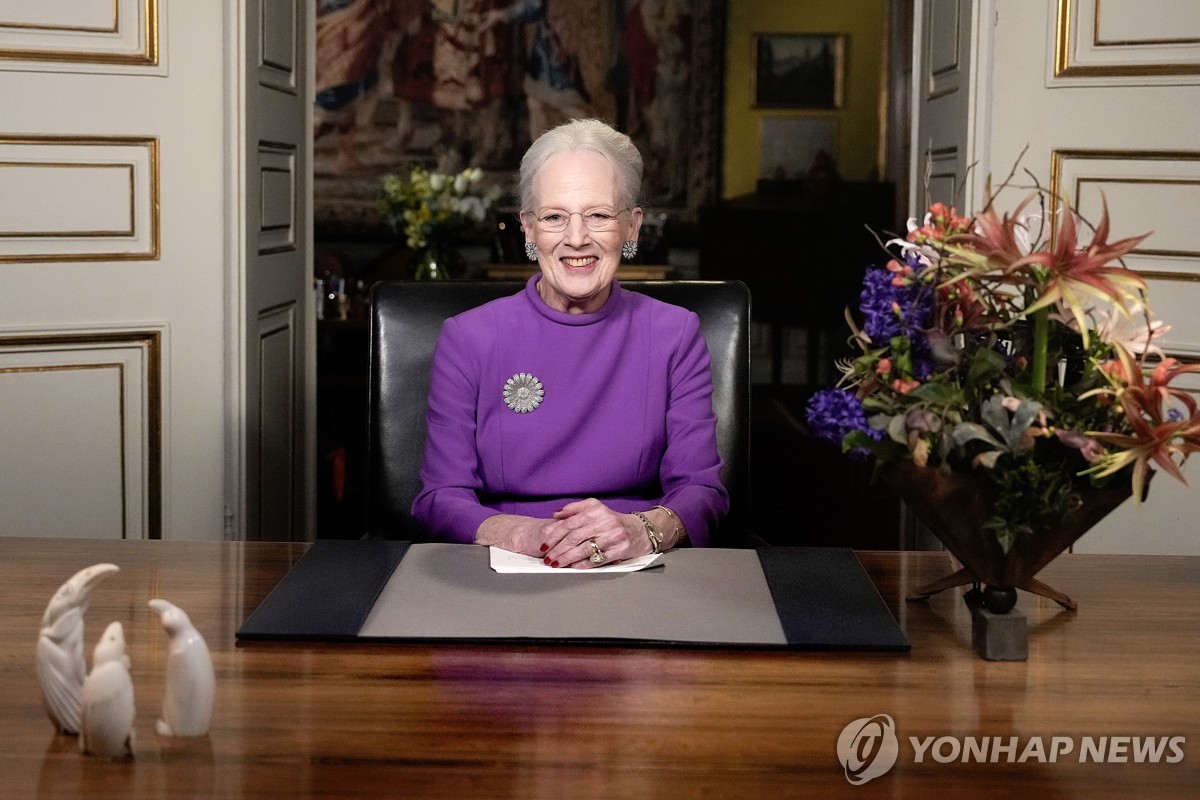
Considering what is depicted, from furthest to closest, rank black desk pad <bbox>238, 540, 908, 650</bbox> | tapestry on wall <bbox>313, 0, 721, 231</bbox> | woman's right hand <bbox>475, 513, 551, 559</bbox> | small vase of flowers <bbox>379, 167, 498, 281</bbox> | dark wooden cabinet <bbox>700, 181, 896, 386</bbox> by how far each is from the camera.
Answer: dark wooden cabinet <bbox>700, 181, 896, 386</bbox>, tapestry on wall <bbox>313, 0, 721, 231</bbox>, small vase of flowers <bbox>379, 167, 498, 281</bbox>, woman's right hand <bbox>475, 513, 551, 559</bbox>, black desk pad <bbox>238, 540, 908, 650</bbox>

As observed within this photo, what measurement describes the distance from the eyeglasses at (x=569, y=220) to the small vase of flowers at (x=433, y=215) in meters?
2.95

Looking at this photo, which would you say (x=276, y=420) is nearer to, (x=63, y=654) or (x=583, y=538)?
(x=583, y=538)

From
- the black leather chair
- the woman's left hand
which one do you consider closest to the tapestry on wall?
the black leather chair

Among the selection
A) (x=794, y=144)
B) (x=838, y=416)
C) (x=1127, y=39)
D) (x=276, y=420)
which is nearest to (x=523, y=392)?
(x=838, y=416)

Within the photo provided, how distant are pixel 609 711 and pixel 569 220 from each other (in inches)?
43.0

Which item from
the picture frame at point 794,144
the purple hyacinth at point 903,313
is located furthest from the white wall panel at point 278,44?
the picture frame at point 794,144

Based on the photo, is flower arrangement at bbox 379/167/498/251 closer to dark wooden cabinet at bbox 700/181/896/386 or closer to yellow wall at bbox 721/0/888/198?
dark wooden cabinet at bbox 700/181/896/386

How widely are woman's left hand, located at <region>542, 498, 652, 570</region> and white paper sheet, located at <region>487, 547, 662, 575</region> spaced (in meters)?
0.01

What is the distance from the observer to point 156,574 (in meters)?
1.67

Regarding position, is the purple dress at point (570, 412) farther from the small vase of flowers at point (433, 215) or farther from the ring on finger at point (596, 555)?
the small vase of flowers at point (433, 215)

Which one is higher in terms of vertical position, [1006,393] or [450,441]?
[1006,393]

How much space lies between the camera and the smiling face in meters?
2.17

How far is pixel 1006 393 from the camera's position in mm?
1340

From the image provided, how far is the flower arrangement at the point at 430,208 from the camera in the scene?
515 centimetres
